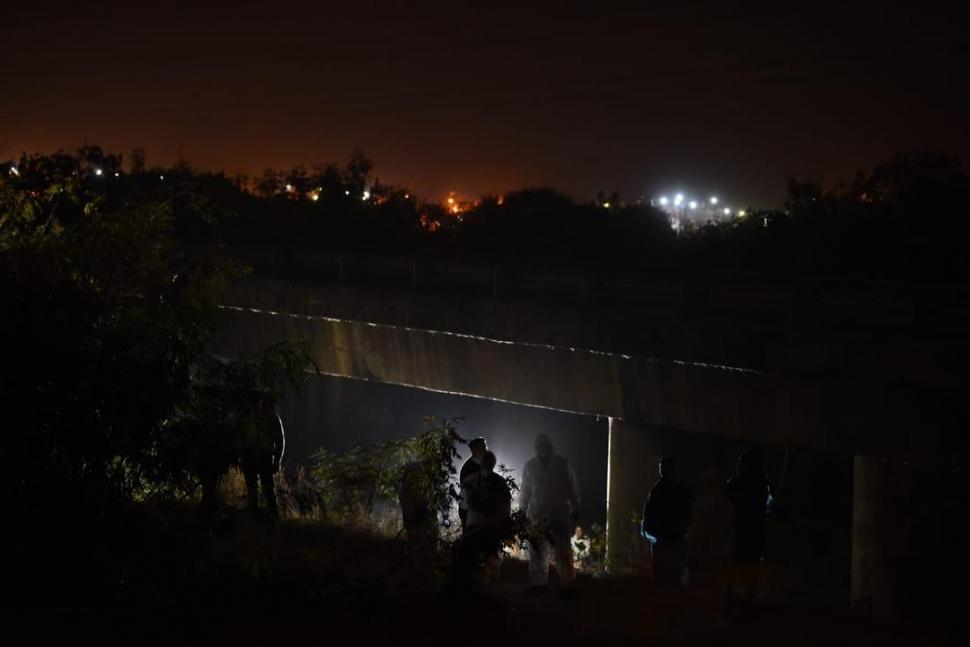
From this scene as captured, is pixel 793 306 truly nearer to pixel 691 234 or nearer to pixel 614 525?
pixel 614 525

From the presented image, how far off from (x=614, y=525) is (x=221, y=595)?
10.9 metres

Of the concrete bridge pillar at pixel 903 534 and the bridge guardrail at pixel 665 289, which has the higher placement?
the bridge guardrail at pixel 665 289

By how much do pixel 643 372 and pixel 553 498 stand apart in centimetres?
750

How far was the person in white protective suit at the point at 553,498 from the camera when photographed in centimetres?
995

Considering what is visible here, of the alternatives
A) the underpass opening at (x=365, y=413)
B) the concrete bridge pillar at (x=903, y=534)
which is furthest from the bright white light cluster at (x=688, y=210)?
the concrete bridge pillar at (x=903, y=534)

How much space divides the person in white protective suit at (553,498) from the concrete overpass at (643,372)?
3.83 metres

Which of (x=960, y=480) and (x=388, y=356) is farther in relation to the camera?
(x=388, y=356)

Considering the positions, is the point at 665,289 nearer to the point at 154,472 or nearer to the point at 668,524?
the point at 668,524

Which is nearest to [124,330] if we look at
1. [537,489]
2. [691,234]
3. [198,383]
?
[198,383]

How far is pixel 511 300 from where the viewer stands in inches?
749

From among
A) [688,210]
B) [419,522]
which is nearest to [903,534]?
[419,522]

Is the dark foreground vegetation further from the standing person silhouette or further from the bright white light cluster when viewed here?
the bright white light cluster

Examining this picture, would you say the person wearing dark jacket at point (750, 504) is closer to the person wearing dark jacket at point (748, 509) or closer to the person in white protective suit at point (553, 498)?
the person wearing dark jacket at point (748, 509)

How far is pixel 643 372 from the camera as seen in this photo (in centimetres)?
1719
